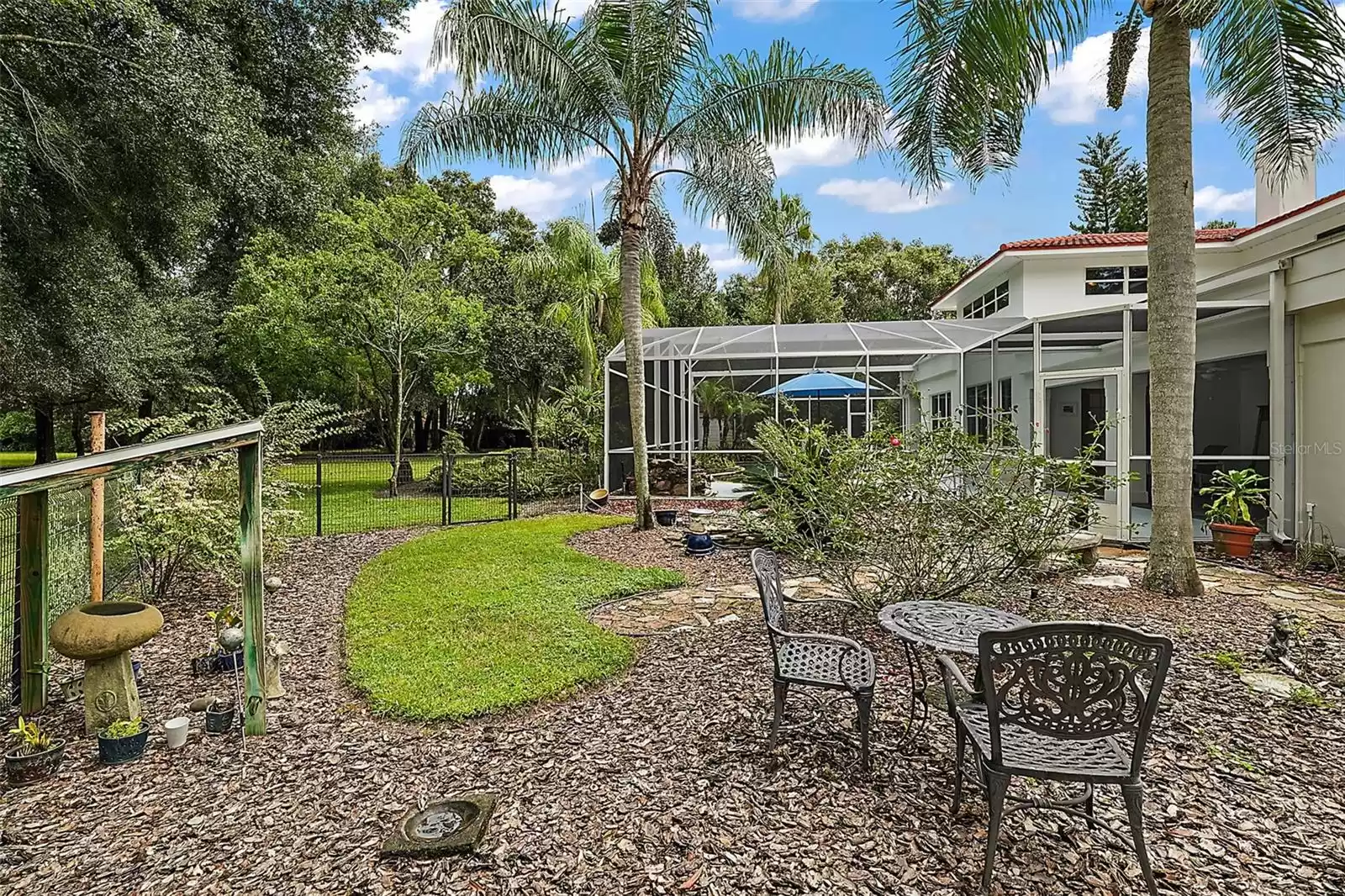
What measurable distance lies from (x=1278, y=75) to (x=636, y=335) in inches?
292

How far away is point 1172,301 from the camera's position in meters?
5.87

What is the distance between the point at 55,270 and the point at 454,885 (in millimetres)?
10057

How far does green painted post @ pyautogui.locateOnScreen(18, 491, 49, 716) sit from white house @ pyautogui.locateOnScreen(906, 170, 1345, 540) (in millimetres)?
5996

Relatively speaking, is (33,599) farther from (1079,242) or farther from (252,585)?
(1079,242)

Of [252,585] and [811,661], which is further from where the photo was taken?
[252,585]

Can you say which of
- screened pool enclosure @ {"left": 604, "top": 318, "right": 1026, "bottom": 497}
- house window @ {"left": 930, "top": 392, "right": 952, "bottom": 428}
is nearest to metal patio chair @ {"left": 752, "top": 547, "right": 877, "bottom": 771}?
screened pool enclosure @ {"left": 604, "top": 318, "right": 1026, "bottom": 497}

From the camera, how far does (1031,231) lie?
18641mm

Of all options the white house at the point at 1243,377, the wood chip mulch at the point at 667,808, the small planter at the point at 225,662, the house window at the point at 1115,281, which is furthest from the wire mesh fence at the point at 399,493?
the house window at the point at 1115,281

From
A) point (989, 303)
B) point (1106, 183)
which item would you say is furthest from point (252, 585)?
point (1106, 183)

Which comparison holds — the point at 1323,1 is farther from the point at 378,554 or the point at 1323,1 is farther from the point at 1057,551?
the point at 378,554

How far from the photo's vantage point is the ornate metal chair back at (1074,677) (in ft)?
7.35

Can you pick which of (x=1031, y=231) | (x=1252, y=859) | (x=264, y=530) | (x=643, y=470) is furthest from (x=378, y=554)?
(x=1031, y=231)

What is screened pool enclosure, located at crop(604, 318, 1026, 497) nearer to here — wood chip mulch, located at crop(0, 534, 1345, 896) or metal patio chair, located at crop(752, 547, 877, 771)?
metal patio chair, located at crop(752, 547, 877, 771)

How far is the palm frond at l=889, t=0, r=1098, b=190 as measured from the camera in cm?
612
